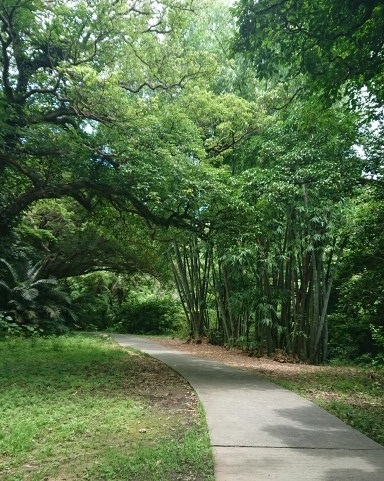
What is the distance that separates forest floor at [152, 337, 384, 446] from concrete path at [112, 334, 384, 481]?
0.28m

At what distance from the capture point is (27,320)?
13.9 meters

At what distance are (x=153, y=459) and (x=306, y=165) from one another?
6.44 meters

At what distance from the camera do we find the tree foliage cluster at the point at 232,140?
5.07 metres

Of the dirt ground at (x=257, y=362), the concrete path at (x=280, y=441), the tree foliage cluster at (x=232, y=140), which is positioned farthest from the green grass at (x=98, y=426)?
the tree foliage cluster at (x=232, y=140)

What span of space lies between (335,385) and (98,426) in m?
4.58

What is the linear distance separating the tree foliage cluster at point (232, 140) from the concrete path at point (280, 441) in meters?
3.47

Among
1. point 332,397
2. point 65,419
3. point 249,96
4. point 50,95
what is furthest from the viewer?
point 249,96

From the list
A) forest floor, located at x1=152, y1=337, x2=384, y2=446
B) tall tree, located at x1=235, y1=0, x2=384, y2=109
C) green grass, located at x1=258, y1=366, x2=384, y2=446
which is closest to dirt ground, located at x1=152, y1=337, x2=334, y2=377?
forest floor, located at x1=152, y1=337, x2=384, y2=446

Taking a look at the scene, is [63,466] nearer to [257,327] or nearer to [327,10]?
[327,10]

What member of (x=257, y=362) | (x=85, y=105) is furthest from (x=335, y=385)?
(x=85, y=105)

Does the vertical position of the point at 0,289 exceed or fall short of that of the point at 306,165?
it falls short

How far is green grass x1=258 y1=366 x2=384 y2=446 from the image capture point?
495 cm

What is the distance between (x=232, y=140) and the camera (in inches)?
448

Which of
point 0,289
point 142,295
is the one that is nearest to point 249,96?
point 0,289
